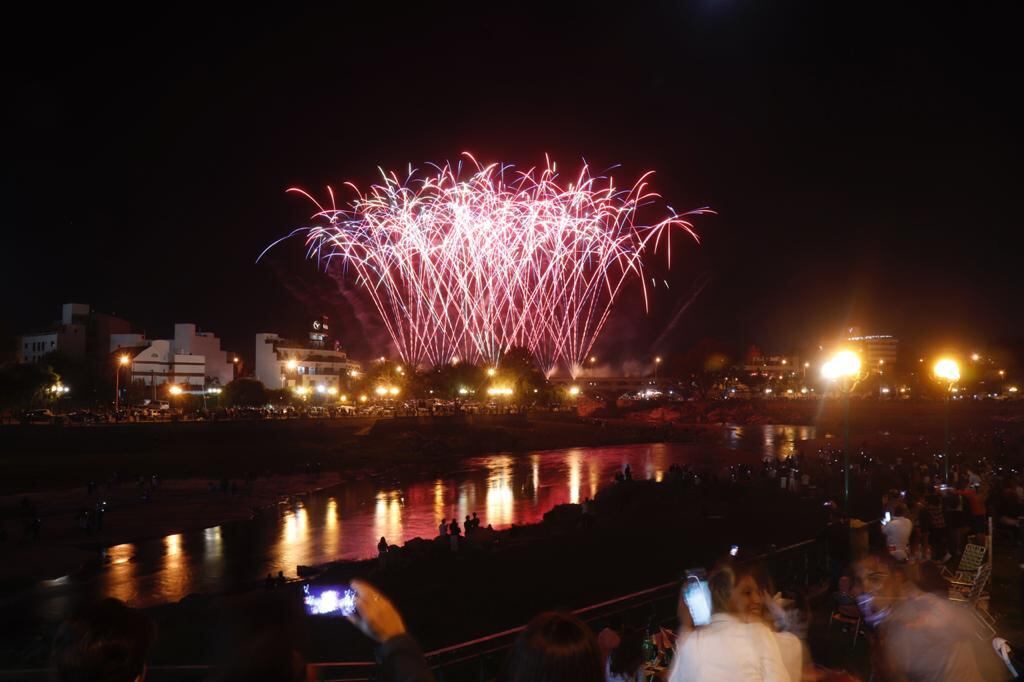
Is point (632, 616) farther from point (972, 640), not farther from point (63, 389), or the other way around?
point (63, 389)

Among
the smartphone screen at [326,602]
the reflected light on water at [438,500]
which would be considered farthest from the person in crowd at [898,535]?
the reflected light on water at [438,500]

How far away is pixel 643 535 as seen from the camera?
53.3 feet

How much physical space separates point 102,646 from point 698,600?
2.75 metres

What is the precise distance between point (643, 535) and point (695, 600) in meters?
12.9

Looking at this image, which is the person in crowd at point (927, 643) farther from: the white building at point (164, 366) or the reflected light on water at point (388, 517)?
the white building at point (164, 366)

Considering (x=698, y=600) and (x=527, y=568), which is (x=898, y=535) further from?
(x=527, y=568)

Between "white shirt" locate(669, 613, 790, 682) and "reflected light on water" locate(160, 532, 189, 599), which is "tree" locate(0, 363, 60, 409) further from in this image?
"white shirt" locate(669, 613, 790, 682)

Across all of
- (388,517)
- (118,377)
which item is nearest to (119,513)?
(388,517)

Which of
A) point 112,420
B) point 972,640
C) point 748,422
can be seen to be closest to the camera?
point 972,640

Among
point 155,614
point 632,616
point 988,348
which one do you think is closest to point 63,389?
point 155,614

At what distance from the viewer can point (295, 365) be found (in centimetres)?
8188

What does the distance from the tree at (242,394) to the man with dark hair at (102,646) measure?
68207mm

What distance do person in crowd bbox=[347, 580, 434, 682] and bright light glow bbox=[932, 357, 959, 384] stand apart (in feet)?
49.9

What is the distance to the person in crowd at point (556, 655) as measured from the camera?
7.66 feet
